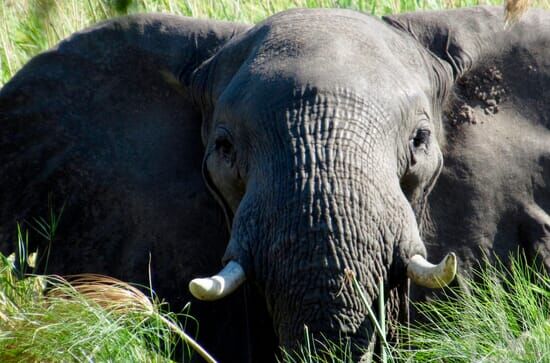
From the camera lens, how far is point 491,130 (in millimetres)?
5445

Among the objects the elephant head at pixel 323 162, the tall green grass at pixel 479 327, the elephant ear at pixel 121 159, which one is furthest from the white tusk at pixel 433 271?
the elephant ear at pixel 121 159

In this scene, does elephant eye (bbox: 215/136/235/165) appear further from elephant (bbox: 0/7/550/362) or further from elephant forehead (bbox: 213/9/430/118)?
elephant forehead (bbox: 213/9/430/118)

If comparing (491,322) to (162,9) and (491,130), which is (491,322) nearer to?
(491,130)

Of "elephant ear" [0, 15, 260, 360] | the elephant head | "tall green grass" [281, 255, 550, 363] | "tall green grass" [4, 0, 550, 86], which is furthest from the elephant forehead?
"tall green grass" [4, 0, 550, 86]

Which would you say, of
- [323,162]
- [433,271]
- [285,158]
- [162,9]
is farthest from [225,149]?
[162,9]

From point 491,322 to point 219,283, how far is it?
0.88m

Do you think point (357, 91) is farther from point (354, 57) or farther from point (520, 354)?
point (520, 354)

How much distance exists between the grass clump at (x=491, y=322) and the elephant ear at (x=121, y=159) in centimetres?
81

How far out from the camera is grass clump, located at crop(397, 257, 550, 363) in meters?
4.55

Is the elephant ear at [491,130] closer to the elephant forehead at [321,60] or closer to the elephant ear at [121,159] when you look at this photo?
the elephant forehead at [321,60]

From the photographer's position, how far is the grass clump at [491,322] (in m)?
4.55

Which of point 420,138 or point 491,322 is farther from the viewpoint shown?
point 420,138

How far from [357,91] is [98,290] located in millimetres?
1228

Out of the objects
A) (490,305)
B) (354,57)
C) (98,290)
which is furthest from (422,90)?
(98,290)
